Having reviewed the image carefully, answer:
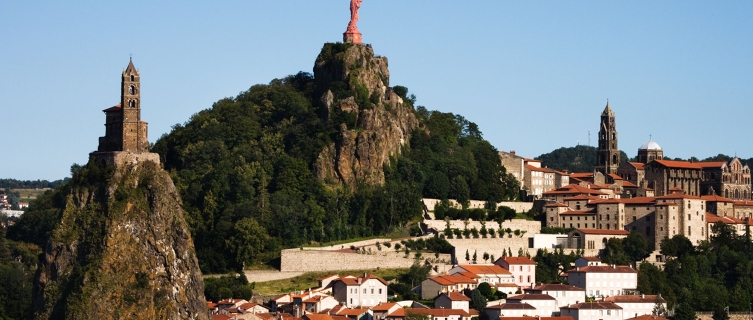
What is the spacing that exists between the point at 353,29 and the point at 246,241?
2383cm

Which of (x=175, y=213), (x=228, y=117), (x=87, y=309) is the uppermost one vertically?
(x=228, y=117)

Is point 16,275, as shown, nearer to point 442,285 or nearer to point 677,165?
point 442,285

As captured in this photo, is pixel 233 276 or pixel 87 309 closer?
pixel 87 309

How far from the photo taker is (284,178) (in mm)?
93125

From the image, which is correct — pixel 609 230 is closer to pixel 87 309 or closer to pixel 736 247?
pixel 736 247

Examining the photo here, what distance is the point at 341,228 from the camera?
90375 mm

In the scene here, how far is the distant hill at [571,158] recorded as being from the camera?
17238 cm

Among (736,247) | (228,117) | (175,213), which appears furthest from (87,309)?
(736,247)

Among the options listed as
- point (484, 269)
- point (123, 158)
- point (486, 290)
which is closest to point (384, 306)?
point (486, 290)

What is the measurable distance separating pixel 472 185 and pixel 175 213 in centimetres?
2655

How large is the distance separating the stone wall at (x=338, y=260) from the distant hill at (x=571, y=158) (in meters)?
82.2

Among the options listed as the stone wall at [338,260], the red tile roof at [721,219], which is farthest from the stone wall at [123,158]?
the red tile roof at [721,219]

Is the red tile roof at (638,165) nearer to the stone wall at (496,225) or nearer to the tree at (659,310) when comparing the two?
the stone wall at (496,225)

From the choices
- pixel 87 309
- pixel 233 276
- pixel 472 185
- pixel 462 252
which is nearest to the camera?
pixel 87 309
